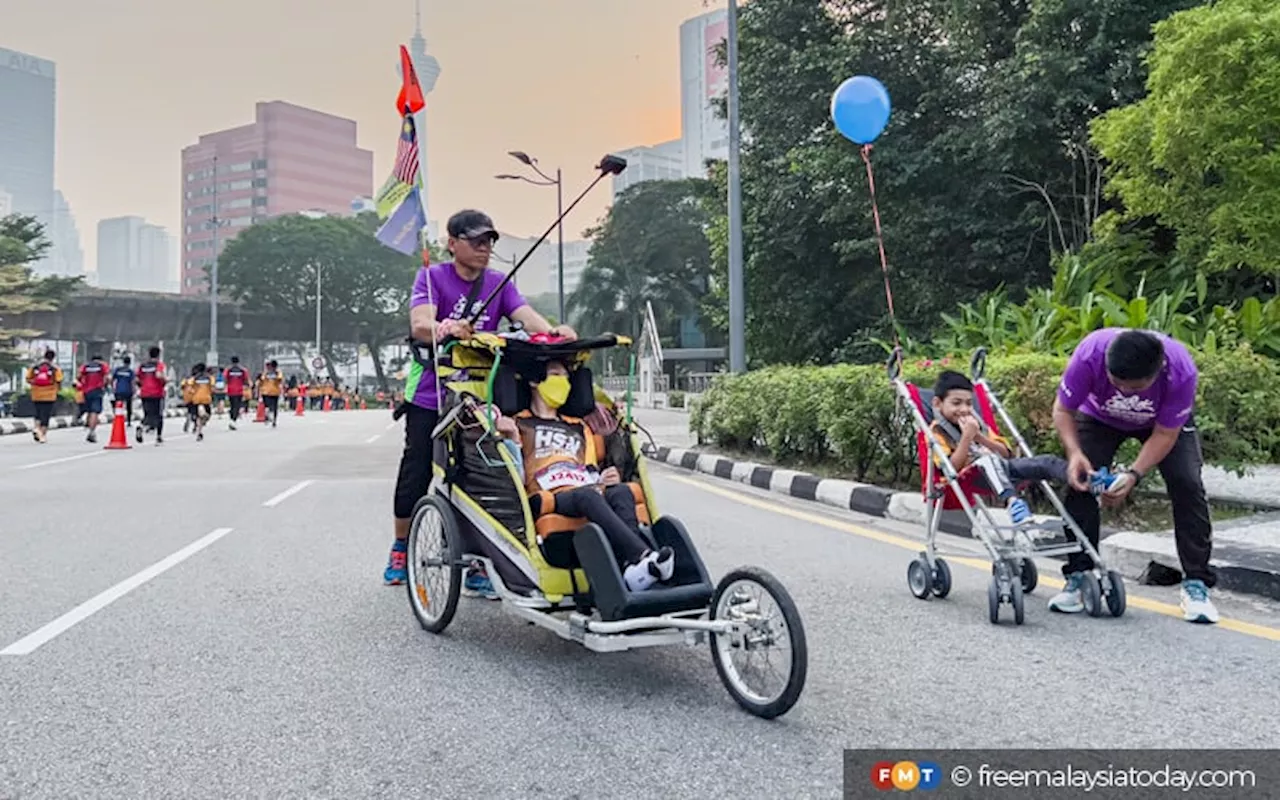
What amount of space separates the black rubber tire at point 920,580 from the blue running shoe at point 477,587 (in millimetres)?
1980

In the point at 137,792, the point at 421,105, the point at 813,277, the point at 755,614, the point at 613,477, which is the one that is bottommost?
the point at 137,792

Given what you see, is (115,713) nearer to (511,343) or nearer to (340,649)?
(340,649)

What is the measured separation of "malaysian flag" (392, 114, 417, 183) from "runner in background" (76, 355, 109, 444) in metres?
15.0

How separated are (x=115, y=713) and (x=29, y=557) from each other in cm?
343

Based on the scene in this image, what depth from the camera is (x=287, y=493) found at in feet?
31.3


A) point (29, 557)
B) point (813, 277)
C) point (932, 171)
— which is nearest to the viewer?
point (29, 557)

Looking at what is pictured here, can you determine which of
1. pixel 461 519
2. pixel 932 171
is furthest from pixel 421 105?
pixel 932 171

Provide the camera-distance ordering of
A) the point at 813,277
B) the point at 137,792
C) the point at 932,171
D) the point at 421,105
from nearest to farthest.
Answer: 1. the point at 137,792
2. the point at 421,105
3. the point at 932,171
4. the point at 813,277

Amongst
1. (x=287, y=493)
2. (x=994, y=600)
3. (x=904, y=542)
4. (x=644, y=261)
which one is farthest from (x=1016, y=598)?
(x=644, y=261)

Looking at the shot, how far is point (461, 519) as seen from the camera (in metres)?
4.30

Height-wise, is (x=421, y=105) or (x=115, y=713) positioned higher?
(x=421, y=105)

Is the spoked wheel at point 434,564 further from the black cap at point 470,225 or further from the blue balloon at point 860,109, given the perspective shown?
the blue balloon at point 860,109

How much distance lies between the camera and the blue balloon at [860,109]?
291 inches

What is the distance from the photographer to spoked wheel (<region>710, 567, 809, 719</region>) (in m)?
3.07
